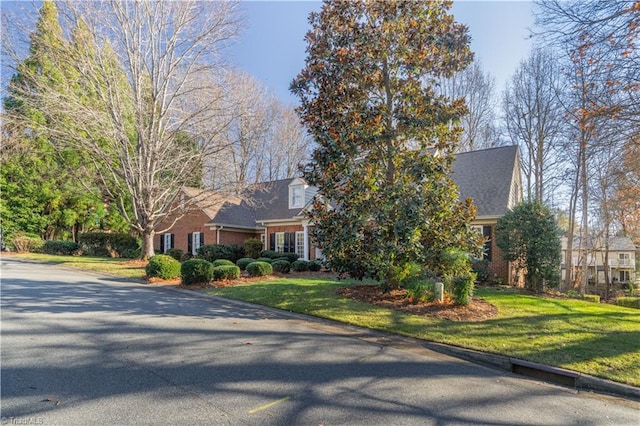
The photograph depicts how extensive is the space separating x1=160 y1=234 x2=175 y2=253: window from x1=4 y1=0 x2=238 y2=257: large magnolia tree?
8.57 m

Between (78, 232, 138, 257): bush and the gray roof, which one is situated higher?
the gray roof

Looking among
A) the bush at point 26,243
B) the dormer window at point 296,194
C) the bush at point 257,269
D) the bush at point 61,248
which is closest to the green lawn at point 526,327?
the bush at point 257,269

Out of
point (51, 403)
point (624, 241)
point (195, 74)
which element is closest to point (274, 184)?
point (195, 74)

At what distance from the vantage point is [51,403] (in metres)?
3.92

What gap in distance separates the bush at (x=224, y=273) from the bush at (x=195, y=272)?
33 cm

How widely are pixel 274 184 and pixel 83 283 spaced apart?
16896 mm

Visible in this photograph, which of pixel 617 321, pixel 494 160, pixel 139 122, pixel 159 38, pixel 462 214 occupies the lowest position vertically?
pixel 617 321

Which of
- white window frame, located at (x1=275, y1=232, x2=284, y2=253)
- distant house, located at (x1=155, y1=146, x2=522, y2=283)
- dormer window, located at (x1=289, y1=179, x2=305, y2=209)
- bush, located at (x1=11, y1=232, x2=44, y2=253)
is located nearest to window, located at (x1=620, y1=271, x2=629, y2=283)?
distant house, located at (x1=155, y1=146, x2=522, y2=283)

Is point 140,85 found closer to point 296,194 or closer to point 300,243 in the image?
point 296,194

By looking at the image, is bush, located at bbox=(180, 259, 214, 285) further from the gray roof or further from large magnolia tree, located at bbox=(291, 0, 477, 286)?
the gray roof

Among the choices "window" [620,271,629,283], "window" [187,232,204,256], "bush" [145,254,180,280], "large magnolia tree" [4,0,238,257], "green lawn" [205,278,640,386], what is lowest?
"window" [620,271,629,283]

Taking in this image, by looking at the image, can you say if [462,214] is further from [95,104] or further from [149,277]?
[95,104]

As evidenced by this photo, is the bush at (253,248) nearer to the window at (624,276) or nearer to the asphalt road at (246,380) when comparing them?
the asphalt road at (246,380)

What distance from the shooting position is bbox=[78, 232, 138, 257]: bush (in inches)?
1095
